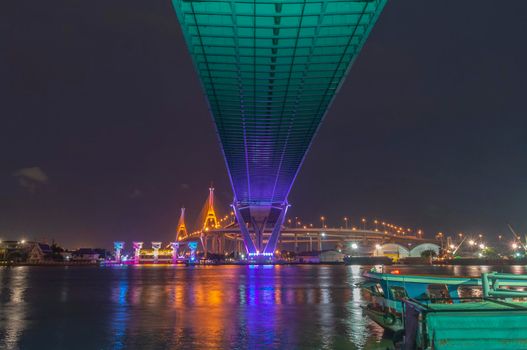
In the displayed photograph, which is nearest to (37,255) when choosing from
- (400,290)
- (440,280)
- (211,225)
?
(211,225)

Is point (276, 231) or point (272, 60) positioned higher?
point (272, 60)

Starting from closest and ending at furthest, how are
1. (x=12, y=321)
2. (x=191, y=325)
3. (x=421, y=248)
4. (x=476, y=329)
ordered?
(x=476, y=329), (x=191, y=325), (x=12, y=321), (x=421, y=248)

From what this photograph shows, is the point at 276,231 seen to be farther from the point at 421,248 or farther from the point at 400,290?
the point at 400,290

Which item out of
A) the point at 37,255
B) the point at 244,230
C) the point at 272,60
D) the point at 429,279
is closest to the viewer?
the point at 429,279

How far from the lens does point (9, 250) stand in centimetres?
17775

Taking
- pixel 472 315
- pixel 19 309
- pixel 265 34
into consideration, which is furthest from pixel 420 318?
pixel 265 34

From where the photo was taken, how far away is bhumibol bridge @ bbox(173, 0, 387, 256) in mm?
34562

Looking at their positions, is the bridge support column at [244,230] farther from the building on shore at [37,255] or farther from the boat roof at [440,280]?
the boat roof at [440,280]

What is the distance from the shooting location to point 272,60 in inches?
1777

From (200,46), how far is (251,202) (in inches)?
3335

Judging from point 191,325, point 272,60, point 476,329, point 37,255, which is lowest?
point 191,325

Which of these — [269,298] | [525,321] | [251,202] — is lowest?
[269,298]

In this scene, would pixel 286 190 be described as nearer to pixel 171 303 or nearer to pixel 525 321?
pixel 171 303

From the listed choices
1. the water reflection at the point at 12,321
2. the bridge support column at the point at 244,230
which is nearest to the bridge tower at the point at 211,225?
Result: the bridge support column at the point at 244,230
